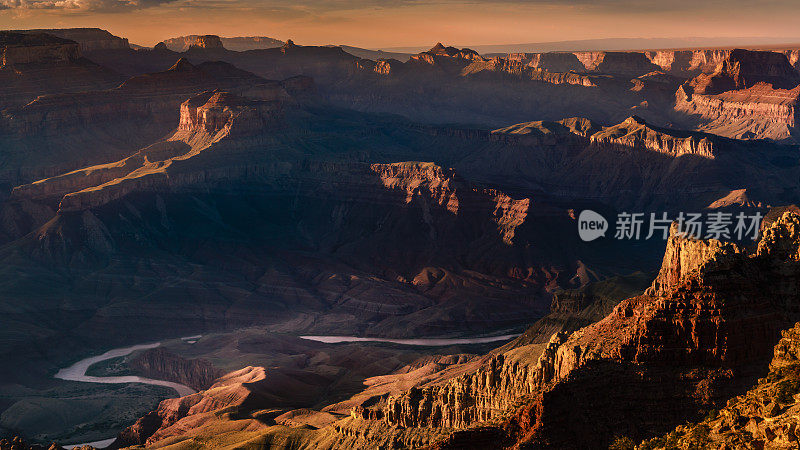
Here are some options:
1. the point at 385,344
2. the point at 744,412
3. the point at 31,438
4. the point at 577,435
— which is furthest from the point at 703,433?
the point at 385,344

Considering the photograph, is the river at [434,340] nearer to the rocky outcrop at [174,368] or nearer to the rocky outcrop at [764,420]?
the rocky outcrop at [174,368]

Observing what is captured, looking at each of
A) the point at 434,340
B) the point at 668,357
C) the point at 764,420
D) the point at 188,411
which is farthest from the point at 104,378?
the point at 764,420

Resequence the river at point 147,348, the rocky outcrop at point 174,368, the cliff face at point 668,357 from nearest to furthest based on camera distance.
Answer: the cliff face at point 668,357 → the rocky outcrop at point 174,368 → the river at point 147,348

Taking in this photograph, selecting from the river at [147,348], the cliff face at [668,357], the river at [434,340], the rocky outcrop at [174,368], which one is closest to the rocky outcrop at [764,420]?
the cliff face at [668,357]

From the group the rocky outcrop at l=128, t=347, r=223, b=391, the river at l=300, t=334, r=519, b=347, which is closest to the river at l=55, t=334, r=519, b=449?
the river at l=300, t=334, r=519, b=347

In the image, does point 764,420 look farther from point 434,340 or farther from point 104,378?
point 434,340

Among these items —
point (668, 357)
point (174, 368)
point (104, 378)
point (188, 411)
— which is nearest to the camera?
point (668, 357)

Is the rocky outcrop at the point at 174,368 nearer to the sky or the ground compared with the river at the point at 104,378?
nearer to the sky

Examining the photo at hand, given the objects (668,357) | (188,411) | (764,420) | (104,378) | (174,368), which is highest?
(764,420)
